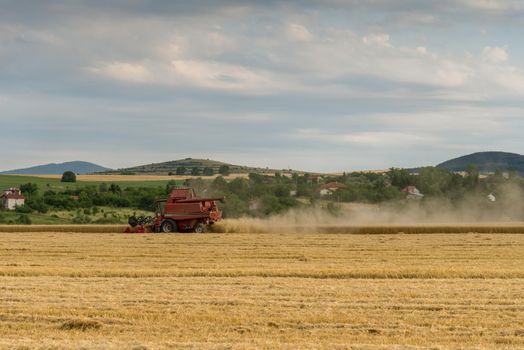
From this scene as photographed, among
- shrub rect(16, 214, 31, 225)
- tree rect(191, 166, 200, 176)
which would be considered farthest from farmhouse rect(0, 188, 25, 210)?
tree rect(191, 166, 200, 176)

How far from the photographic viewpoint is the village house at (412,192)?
61.2m

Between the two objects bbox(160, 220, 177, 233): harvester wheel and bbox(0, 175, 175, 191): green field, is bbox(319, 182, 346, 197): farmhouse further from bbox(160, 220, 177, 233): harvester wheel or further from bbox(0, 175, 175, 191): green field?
bbox(0, 175, 175, 191): green field

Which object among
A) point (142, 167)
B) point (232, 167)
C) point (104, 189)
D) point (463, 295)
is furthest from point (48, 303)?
point (142, 167)

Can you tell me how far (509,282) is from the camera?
1956 centimetres

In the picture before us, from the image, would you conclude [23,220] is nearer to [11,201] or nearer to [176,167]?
[11,201]

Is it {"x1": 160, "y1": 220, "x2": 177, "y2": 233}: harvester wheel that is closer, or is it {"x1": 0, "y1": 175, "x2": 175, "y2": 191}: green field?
{"x1": 160, "y1": 220, "x2": 177, "y2": 233}: harvester wheel

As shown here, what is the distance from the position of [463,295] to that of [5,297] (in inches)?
377

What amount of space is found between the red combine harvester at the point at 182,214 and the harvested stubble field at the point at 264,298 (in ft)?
38.4

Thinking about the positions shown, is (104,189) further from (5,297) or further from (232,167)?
(5,297)

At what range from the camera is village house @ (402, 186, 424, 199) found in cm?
6117

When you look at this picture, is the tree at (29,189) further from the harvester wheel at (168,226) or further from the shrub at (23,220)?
the harvester wheel at (168,226)

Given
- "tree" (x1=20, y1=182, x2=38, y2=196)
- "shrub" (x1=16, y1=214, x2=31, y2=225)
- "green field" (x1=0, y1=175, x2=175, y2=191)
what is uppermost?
"green field" (x1=0, y1=175, x2=175, y2=191)

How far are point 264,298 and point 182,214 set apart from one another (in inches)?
1009

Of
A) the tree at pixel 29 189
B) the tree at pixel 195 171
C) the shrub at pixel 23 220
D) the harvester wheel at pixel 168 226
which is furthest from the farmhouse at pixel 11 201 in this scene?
the tree at pixel 195 171
